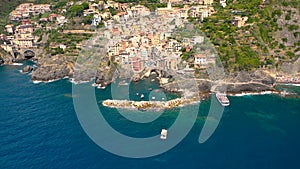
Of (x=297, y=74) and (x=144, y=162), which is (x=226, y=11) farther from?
(x=144, y=162)

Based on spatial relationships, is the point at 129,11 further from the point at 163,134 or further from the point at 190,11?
the point at 163,134

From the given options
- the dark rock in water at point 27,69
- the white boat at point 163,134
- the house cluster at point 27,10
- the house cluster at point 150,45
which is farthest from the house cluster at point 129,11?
the white boat at point 163,134

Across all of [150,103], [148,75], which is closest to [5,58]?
[148,75]

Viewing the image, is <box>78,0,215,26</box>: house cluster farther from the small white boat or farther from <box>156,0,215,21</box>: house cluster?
the small white boat

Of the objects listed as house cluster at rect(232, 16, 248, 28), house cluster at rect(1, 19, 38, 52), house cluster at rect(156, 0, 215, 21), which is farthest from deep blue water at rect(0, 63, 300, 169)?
house cluster at rect(156, 0, 215, 21)

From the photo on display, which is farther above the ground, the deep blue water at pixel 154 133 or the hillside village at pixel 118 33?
the hillside village at pixel 118 33

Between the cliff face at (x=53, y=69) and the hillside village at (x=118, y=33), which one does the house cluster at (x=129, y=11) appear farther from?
the cliff face at (x=53, y=69)
